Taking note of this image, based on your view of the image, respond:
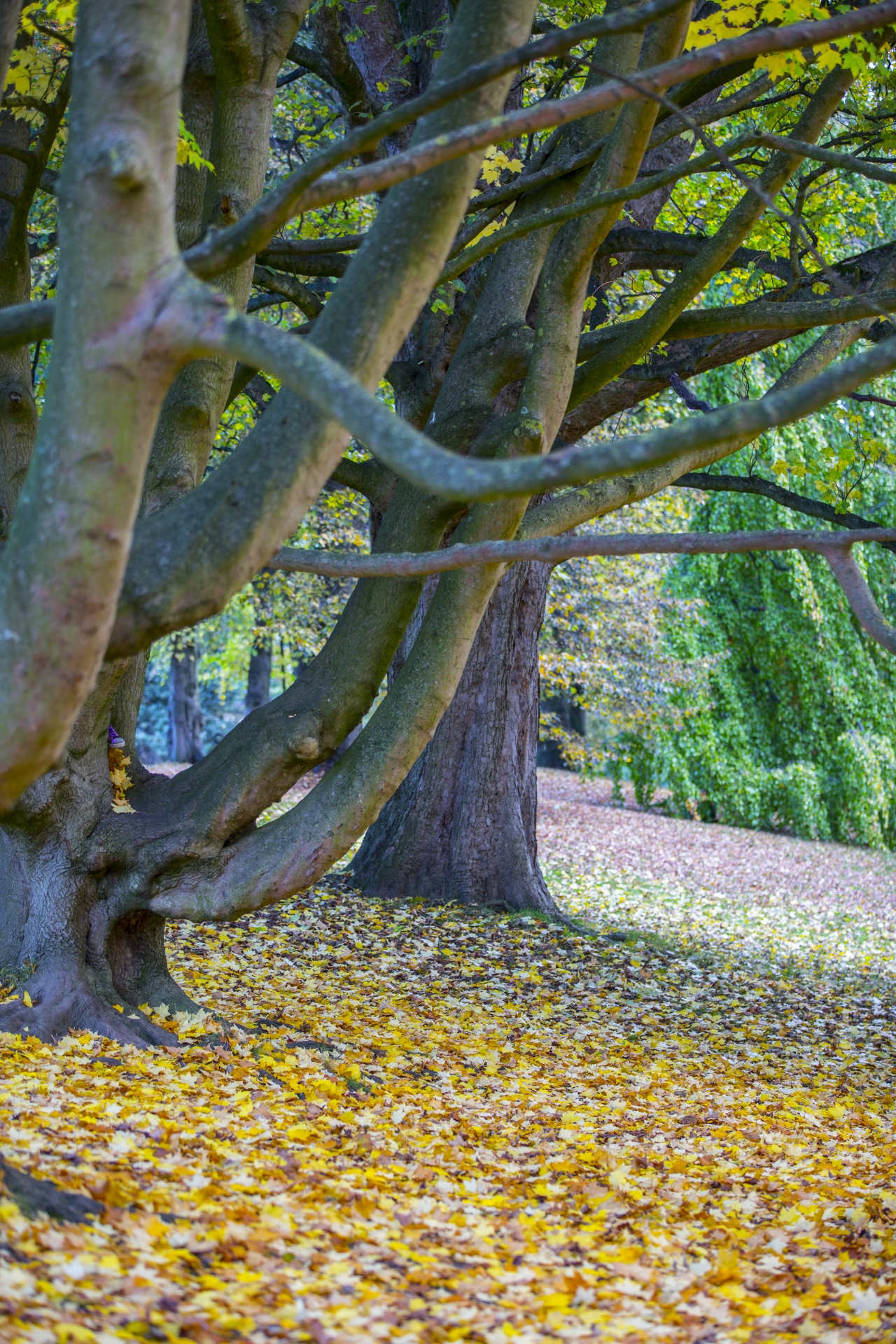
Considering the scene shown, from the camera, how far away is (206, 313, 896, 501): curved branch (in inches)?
92.0

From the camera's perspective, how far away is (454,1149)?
13.6 feet

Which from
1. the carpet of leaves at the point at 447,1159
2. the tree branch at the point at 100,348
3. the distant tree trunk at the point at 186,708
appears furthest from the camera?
the distant tree trunk at the point at 186,708

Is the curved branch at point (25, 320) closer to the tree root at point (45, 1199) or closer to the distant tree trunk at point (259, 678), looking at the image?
the tree root at point (45, 1199)

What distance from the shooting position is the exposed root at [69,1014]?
4.52 m

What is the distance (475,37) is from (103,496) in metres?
2.03

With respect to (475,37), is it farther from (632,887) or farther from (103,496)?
(632,887)

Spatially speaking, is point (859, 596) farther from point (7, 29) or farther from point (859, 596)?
point (7, 29)

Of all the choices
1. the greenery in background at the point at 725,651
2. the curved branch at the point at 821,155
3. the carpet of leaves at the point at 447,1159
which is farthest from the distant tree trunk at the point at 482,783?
the greenery in background at the point at 725,651

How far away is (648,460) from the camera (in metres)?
2.44

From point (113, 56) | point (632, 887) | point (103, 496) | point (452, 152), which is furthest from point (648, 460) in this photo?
point (632, 887)

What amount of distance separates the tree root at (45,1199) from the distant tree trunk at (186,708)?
54.2 ft

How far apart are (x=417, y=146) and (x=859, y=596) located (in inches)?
68.2

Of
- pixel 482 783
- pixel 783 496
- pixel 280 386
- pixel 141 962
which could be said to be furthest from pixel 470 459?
pixel 482 783

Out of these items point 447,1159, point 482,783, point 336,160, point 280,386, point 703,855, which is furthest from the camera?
point 703,855
